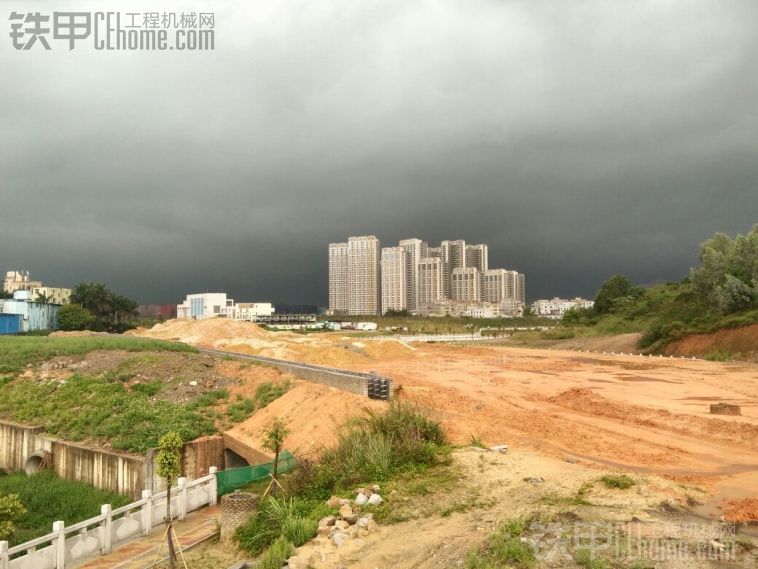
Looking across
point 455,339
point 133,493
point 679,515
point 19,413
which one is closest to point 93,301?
point 455,339

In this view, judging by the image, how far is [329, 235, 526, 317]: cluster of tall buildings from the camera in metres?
163

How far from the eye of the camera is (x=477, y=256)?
190250 mm

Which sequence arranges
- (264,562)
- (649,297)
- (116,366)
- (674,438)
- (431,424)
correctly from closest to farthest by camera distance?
1. (264,562)
2. (431,424)
3. (674,438)
4. (116,366)
5. (649,297)

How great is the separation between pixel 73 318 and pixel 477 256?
471 feet

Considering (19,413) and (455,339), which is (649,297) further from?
(19,413)

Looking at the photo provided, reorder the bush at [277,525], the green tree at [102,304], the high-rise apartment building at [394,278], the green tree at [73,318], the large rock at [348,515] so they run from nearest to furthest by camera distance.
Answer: the bush at [277,525], the large rock at [348,515], the green tree at [73,318], the green tree at [102,304], the high-rise apartment building at [394,278]

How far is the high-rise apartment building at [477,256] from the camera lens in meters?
188

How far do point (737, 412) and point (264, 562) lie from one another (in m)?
19.2

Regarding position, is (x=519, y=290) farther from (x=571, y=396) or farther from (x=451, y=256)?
(x=571, y=396)

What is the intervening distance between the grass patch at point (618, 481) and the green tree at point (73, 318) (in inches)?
3129

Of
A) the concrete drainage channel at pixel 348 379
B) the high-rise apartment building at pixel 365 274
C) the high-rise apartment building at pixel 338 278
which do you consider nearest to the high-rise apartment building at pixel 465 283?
the high-rise apartment building at pixel 365 274

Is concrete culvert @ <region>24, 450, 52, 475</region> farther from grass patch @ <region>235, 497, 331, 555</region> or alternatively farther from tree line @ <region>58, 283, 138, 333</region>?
tree line @ <region>58, 283, 138, 333</region>

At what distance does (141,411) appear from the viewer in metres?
20.9

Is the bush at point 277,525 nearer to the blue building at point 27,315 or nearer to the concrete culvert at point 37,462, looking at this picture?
the concrete culvert at point 37,462
